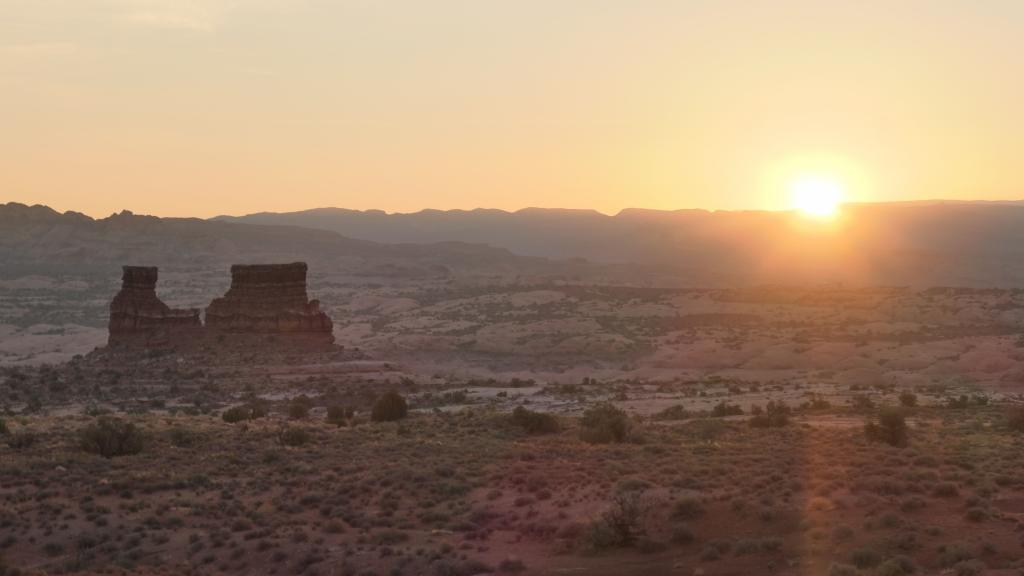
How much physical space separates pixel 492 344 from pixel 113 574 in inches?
2372

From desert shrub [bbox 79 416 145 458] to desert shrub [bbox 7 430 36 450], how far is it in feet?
4.26

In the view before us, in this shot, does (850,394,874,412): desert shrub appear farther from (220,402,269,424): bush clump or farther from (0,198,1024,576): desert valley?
(220,402,269,424): bush clump

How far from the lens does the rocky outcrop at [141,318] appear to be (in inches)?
2159

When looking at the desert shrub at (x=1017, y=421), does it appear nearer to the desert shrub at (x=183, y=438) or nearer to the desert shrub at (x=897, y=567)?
the desert shrub at (x=897, y=567)

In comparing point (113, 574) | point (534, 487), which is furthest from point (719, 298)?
point (113, 574)

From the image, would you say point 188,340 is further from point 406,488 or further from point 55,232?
point 55,232

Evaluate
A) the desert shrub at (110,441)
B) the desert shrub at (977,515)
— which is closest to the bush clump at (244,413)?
the desert shrub at (110,441)

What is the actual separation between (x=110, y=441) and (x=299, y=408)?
10.6 metres

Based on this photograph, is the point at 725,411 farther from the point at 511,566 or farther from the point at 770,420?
the point at 511,566

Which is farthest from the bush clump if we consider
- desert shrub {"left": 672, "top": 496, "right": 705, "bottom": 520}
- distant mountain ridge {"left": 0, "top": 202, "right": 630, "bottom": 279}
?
distant mountain ridge {"left": 0, "top": 202, "right": 630, "bottom": 279}

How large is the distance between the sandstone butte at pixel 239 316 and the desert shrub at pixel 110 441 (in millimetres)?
25134

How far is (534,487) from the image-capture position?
23312mm

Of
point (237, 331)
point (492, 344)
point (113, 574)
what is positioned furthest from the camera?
point (492, 344)

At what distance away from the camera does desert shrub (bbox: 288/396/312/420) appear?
3784 cm
